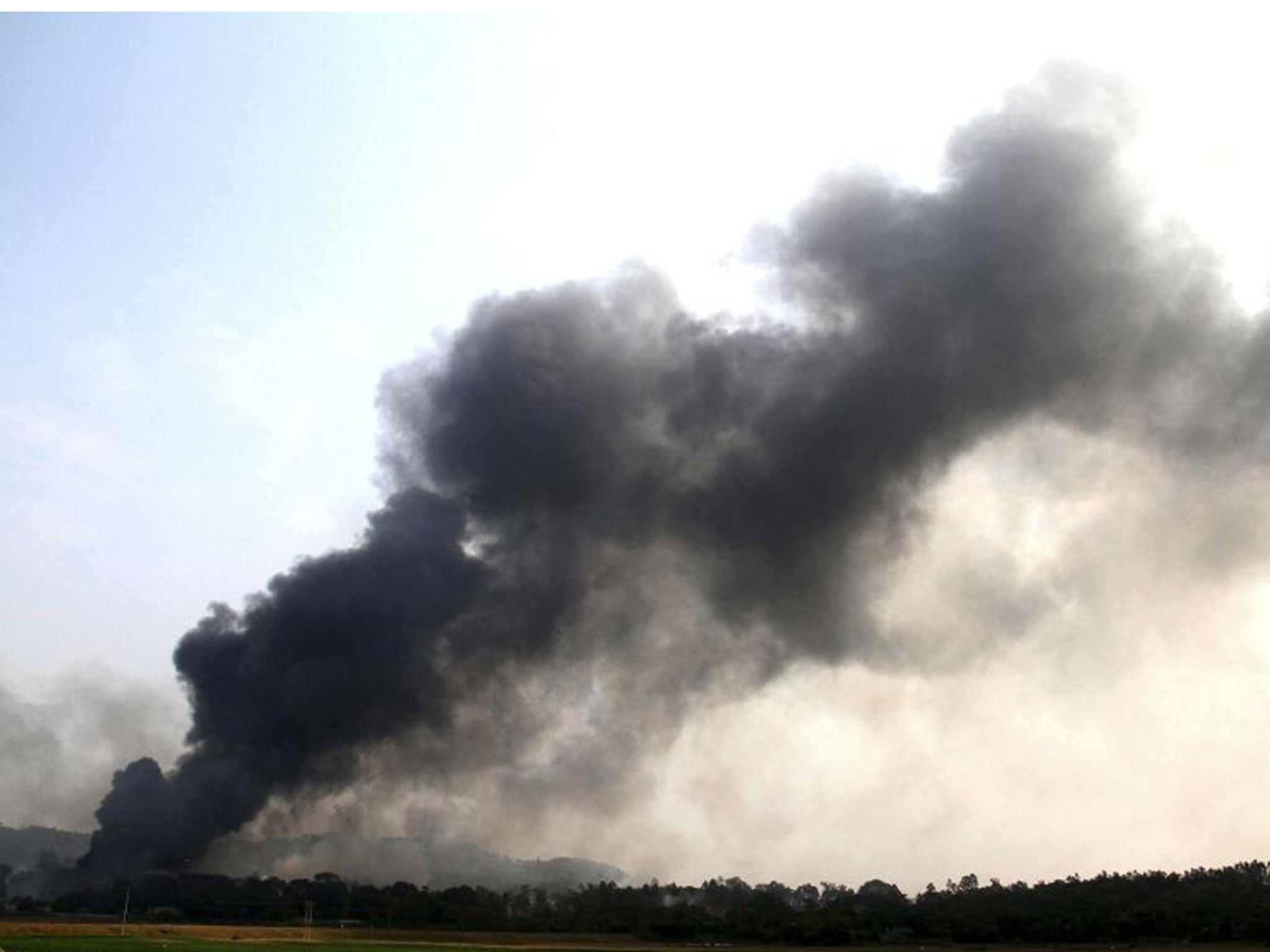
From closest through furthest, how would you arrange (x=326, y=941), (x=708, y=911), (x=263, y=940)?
(x=326, y=941) < (x=263, y=940) < (x=708, y=911)

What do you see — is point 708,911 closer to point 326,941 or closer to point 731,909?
point 731,909

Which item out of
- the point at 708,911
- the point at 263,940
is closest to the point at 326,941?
the point at 263,940

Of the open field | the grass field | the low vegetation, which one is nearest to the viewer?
the grass field

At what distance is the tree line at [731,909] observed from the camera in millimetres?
124062

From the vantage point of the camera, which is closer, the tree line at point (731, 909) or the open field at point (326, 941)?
the open field at point (326, 941)

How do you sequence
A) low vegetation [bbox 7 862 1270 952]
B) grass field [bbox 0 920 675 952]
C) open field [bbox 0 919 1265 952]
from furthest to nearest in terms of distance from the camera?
low vegetation [bbox 7 862 1270 952]
open field [bbox 0 919 1265 952]
grass field [bbox 0 920 675 952]

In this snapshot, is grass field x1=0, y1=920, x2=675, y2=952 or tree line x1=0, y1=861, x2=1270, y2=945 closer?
grass field x1=0, y1=920, x2=675, y2=952

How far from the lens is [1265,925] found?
11494 cm

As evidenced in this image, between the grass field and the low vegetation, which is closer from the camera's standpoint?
the grass field

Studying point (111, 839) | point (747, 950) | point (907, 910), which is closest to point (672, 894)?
point (907, 910)

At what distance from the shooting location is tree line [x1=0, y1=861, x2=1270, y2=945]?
124062 millimetres

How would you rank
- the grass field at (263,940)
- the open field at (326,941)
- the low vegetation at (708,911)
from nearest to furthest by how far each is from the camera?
1. the grass field at (263,940)
2. the open field at (326,941)
3. the low vegetation at (708,911)

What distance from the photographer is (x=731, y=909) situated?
486 ft

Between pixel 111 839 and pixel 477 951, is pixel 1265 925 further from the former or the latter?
pixel 111 839
